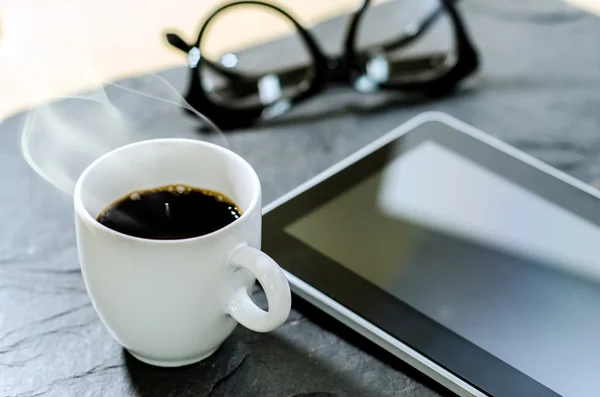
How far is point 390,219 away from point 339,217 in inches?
1.3

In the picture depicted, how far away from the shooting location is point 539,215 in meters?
0.50

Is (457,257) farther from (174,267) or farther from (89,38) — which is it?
(89,38)

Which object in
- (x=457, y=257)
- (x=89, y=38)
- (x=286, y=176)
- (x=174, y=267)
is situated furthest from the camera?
(x=89, y=38)

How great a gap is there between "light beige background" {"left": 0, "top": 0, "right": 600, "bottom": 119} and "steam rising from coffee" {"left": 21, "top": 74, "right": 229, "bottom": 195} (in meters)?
0.04

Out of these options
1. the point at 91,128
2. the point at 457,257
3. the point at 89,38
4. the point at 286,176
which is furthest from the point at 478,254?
the point at 89,38

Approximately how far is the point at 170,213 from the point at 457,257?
0.18 meters

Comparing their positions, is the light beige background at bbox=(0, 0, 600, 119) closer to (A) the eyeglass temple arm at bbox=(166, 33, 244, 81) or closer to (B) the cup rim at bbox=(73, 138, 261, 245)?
(A) the eyeglass temple arm at bbox=(166, 33, 244, 81)

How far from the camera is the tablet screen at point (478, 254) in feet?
1.32

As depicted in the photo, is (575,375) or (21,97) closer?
(575,375)

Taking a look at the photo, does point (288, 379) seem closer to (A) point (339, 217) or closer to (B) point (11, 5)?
(A) point (339, 217)

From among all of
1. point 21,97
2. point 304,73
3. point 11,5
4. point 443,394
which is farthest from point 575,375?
point 11,5

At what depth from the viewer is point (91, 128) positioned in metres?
0.52

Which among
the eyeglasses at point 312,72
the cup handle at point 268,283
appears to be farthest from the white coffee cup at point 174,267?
the eyeglasses at point 312,72

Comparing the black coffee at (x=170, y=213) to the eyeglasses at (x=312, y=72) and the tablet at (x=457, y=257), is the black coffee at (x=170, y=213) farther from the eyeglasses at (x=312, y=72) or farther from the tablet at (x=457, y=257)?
the eyeglasses at (x=312, y=72)
